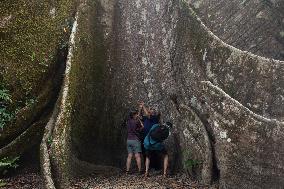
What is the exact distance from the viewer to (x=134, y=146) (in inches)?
348

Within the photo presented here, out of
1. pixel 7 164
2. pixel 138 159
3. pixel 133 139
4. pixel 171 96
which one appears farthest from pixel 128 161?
pixel 7 164

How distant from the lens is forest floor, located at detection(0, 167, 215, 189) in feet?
25.0

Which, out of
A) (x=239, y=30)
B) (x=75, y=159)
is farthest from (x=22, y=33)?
(x=239, y=30)

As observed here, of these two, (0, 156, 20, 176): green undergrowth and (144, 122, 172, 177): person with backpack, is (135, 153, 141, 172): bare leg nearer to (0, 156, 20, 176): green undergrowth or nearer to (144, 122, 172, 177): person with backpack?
(144, 122, 172, 177): person with backpack

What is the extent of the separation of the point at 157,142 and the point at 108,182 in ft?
3.98

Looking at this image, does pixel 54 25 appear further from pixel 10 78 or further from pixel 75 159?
pixel 75 159

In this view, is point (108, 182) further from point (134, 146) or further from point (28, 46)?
point (28, 46)

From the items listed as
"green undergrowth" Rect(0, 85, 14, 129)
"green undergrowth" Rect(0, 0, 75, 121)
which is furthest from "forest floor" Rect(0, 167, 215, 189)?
"green undergrowth" Rect(0, 0, 75, 121)

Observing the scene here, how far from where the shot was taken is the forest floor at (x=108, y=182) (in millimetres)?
7621

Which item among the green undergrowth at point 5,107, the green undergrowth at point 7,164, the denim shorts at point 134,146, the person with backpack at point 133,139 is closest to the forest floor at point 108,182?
the green undergrowth at point 7,164

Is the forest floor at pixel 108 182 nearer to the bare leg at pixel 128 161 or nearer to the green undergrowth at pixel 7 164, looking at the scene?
the green undergrowth at pixel 7 164

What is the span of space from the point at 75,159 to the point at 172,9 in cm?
374

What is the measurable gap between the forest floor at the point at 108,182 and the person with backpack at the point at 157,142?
12.3 inches

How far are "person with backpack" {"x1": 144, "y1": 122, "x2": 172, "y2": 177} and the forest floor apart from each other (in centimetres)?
31
